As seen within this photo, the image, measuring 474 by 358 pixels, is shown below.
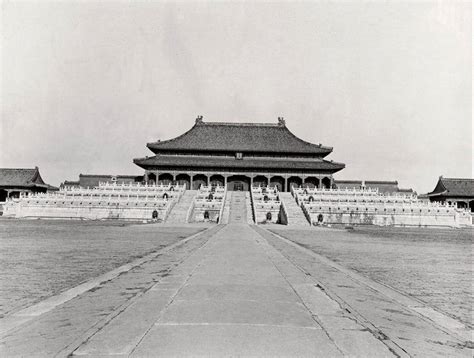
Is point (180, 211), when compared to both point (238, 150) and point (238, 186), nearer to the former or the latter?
point (238, 186)

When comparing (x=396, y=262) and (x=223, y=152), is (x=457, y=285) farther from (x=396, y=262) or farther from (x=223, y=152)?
(x=223, y=152)

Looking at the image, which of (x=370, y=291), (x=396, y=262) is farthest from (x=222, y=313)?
(x=396, y=262)

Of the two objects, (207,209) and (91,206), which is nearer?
(207,209)

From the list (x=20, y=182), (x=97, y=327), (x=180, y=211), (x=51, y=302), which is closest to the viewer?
(x=97, y=327)

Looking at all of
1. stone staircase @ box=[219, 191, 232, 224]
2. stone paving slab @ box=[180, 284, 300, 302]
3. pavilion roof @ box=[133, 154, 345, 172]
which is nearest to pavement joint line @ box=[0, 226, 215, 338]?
stone paving slab @ box=[180, 284, 300, 302]

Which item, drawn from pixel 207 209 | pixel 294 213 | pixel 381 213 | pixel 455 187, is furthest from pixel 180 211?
pixel 455 187

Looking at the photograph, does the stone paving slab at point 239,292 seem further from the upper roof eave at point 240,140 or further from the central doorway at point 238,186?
the upper roof eave at point 240,140
